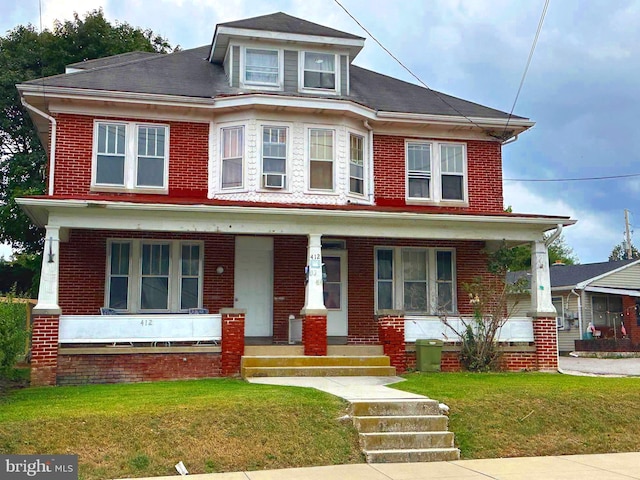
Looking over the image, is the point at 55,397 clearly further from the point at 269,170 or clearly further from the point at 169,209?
the point at 269,170

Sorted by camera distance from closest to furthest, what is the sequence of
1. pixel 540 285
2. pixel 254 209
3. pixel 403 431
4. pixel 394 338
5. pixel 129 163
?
pixel 403 431
pixel 254 209
pixel 394 338
pixel 540 285
pixel 129 163

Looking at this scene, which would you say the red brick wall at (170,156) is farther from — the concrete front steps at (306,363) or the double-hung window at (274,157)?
the concrete front steps at (306,363)

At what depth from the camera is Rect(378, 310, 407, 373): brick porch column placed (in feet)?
47.3

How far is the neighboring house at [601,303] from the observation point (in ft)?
95.6

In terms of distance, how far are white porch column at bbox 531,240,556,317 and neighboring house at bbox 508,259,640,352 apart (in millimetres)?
13395

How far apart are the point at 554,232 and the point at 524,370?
315cm

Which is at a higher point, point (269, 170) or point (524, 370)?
point (269, 170)

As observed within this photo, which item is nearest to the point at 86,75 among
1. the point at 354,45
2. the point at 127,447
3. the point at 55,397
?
the point at 354,45

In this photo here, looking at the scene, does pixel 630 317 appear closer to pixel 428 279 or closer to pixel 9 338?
pixel 428 279

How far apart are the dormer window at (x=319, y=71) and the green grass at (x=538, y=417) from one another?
28.1 feet

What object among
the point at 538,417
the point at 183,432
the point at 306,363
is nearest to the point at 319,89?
the point at 306,363

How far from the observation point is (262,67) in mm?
17359

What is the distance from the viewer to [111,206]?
13.5 metres

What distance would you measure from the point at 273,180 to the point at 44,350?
6196 millimetres
